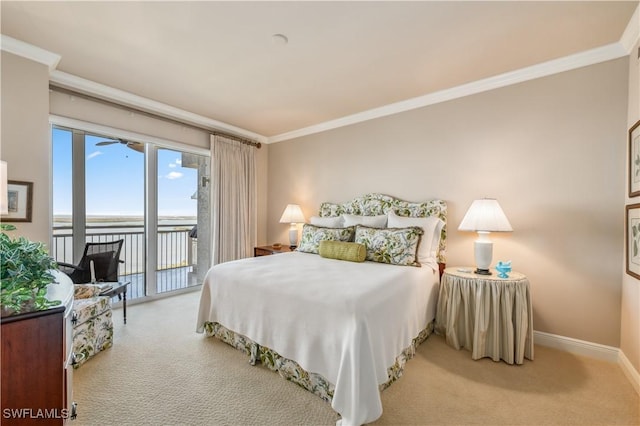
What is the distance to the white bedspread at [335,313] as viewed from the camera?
152cm

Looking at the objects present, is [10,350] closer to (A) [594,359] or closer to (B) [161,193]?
(B) [161,193]

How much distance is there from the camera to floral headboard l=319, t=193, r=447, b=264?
3076 mm

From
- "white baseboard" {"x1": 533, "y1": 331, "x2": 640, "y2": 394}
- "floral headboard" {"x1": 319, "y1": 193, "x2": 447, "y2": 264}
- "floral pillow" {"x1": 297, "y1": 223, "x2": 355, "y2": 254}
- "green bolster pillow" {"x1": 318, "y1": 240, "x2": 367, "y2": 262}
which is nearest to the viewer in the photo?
"white baseboard" {"x1": 533, "y1": 331, "x2": 640, "y2": 394}

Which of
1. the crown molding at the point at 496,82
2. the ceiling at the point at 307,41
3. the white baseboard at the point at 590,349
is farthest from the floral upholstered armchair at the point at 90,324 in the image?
the white baseboard at the point at 590,349

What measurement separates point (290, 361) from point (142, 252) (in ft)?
9.37

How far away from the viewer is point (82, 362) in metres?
2.12

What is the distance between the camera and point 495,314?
2.24 meters

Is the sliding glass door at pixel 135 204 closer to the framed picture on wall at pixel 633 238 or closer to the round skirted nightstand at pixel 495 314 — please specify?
the round skirted nightstand at pixel 495 314

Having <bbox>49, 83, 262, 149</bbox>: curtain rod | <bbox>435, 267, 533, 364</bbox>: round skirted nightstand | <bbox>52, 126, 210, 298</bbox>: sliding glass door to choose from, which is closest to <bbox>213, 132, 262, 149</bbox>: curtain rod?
<bbox>49, 83, 262, 149</bbox>: curtain rod

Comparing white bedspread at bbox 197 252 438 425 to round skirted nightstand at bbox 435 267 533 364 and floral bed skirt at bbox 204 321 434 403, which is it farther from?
round skirted nightstand at bbox 435 267 533 364

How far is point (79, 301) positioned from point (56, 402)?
1637 millimetres

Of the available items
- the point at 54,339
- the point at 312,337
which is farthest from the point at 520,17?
the point at 54,339

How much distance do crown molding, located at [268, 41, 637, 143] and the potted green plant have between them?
3.49 metres

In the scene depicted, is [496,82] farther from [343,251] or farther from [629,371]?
[629,371]
